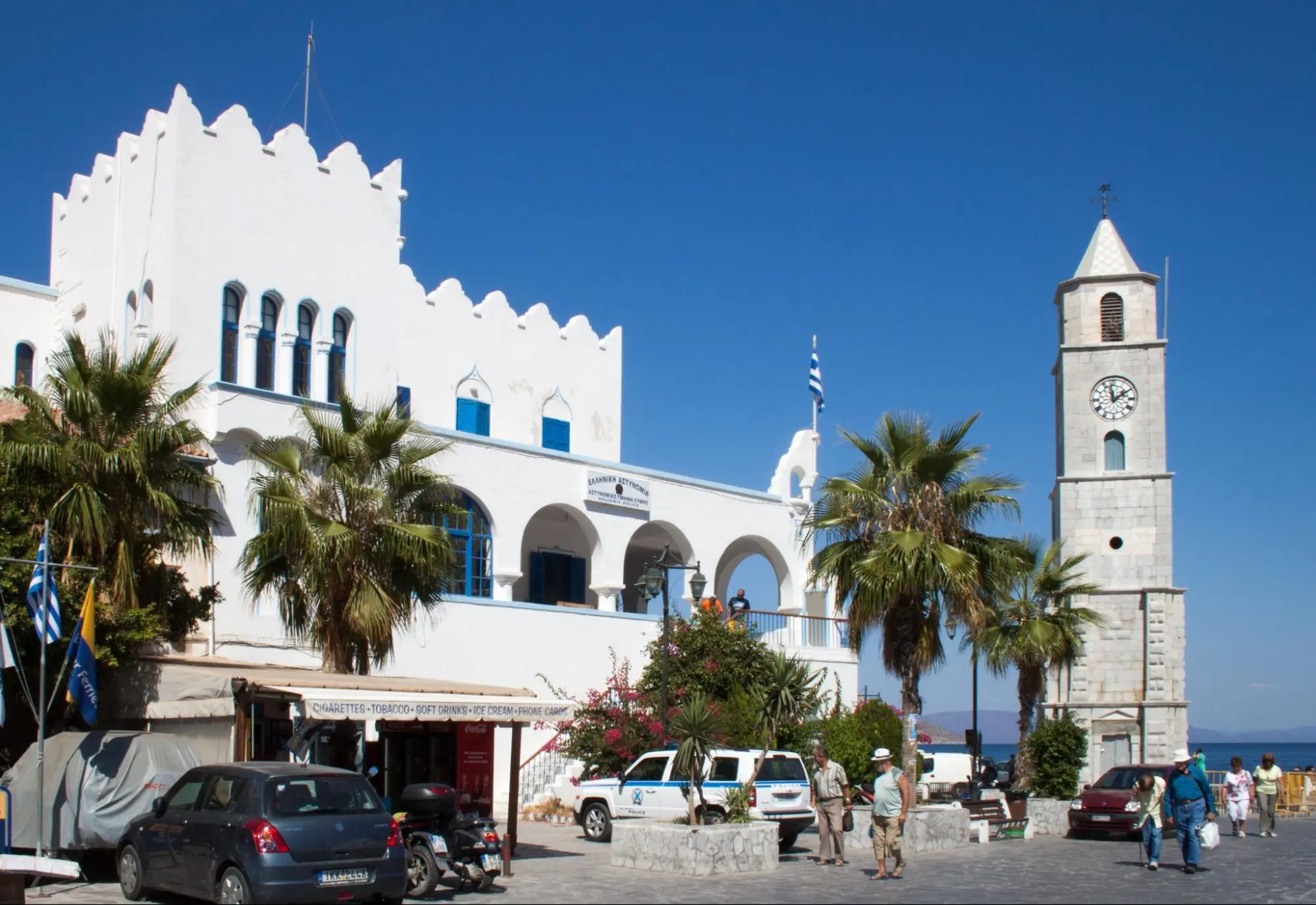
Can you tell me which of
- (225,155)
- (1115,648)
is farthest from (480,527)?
(1115,648)

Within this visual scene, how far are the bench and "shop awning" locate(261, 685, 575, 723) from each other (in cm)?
818

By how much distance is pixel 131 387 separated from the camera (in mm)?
18422

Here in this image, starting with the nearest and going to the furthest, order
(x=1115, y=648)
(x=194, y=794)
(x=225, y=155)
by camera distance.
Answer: (x=194, y=794)
(x=225, y=155)
(x=1115, y=648)

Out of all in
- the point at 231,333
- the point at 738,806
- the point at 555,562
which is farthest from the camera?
the point at 555,562

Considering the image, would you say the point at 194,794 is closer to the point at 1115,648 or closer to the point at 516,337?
the point at 516,337

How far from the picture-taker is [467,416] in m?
31.6

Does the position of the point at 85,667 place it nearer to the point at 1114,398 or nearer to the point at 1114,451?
the point at 1114,451

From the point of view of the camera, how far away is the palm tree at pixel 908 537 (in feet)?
69.9

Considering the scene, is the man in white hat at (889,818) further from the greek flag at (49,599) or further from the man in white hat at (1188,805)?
the greek flag at (49,599)

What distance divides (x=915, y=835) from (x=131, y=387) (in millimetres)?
12930

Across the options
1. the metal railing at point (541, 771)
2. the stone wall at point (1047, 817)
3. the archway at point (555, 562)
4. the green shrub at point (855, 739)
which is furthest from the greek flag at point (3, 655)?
the stone wall at point (1047, 817)

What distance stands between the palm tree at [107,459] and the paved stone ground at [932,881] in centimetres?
474

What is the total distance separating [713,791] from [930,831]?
347 cm

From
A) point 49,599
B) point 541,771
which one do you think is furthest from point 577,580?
point 49,599
